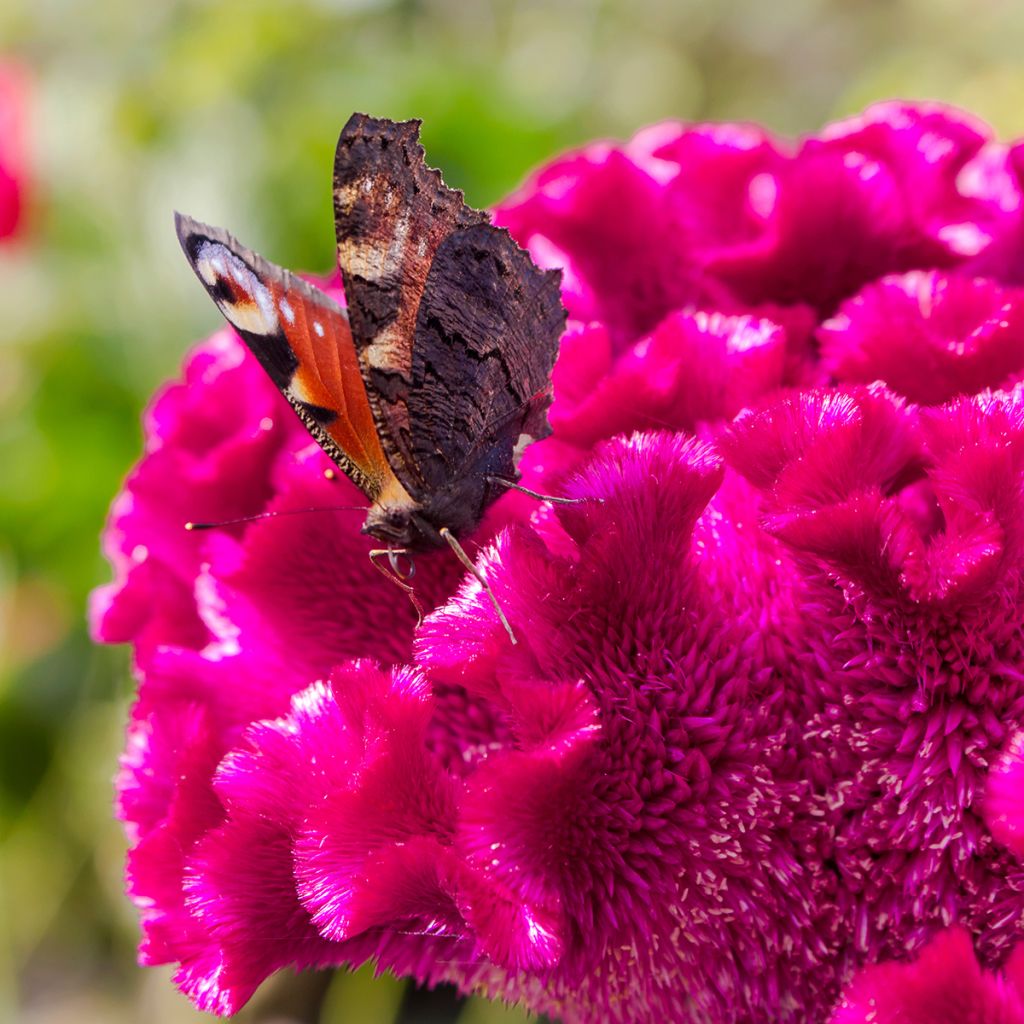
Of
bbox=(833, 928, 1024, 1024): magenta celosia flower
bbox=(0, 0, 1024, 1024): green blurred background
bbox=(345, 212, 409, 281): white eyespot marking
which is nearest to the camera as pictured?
bbox=(833, 928, 1024, 1024): magenta celosia flower

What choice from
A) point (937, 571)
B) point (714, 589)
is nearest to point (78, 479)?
point (714, 589)

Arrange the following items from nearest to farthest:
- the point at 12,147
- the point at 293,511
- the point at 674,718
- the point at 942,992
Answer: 1. the point at 942,992
2. the point at 674,718
3. the point at 293,511
4. the point at 12,147

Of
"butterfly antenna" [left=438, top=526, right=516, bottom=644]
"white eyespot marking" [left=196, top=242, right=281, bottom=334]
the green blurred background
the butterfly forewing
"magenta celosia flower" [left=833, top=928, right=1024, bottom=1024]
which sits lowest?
the green blurred background

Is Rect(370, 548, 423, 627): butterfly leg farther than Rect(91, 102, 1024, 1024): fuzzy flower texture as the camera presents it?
Yes

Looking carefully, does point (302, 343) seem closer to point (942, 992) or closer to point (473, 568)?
point (473, 568)

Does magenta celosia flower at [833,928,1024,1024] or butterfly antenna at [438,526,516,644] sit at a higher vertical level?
butterfly antenna at [438,526,516,644]

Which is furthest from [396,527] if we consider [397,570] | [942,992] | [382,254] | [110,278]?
[110,278]

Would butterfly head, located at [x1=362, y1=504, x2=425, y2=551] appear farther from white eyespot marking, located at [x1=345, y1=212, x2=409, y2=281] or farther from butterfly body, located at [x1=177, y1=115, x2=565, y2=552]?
white eyespot marking, located at [x1=345, y1=212, x2=409, y2=281]

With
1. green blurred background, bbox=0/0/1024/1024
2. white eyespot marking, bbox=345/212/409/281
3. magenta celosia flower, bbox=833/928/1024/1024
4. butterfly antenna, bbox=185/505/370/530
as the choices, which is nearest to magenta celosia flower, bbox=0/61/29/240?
green blurred background, bbox=0/0/1024/1024
